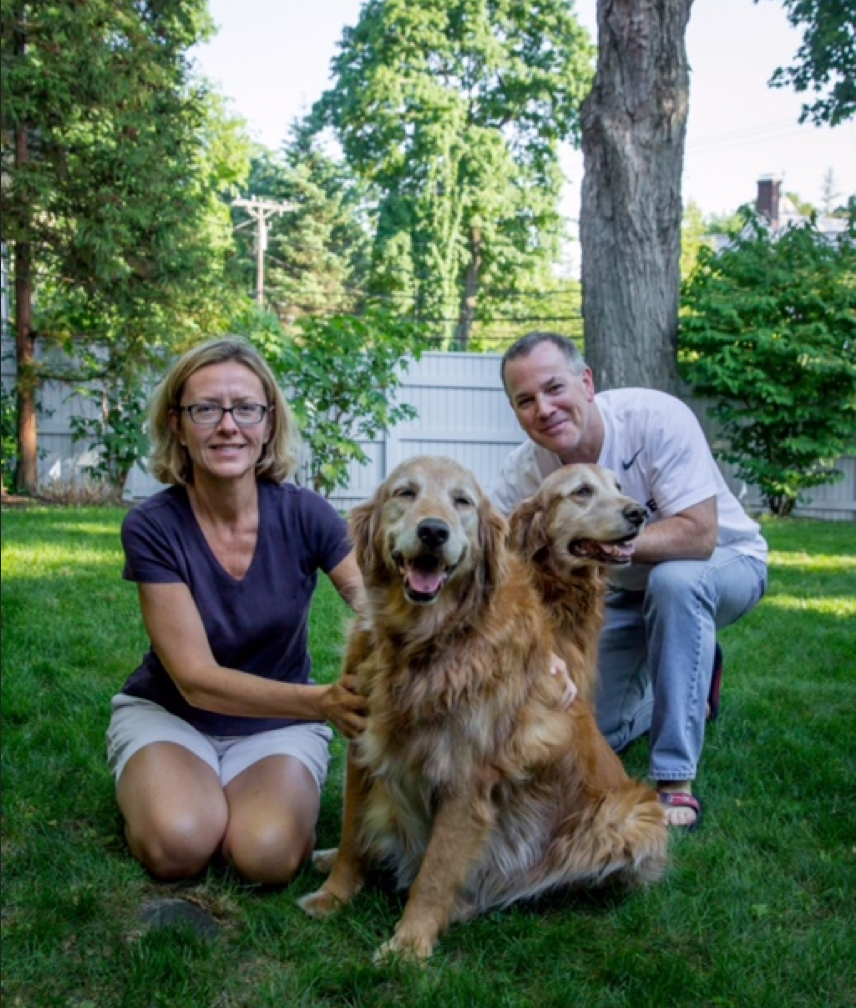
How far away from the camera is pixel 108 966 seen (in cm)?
237

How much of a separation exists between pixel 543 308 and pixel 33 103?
2510 cm

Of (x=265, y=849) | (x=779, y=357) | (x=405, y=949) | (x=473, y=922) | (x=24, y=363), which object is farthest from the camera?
(x=779, y=357)

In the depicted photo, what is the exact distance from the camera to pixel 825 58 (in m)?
15.8

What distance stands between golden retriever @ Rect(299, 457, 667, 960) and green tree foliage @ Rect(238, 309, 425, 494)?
25.1ft

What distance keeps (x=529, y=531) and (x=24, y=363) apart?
34.0ft

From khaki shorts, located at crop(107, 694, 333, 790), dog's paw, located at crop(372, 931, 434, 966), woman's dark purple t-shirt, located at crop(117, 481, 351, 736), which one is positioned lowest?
dog's paw, located at crop(372, 931, 434, 966)

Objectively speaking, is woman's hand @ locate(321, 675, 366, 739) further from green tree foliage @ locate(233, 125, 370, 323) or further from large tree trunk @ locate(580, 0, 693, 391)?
green tree foliage @ locate(233, 125, 370, 323)

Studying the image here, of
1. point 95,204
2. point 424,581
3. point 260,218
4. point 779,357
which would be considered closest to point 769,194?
point 260,218

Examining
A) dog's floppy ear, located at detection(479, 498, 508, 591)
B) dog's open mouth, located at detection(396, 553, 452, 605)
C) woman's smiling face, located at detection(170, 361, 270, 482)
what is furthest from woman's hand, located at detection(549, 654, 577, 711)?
woman's smiling face, located at detection(170, 361, 270, 482)

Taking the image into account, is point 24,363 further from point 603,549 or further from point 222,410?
point 603,549

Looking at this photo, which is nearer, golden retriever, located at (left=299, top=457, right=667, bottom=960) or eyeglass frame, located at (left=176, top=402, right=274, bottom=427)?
golden retriever, located at (left=299, top=457, right=667, bottom=960)

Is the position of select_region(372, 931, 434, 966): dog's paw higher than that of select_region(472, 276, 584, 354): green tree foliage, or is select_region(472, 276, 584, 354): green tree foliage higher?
select_region(472, 276, 584, 354): green tree foliage

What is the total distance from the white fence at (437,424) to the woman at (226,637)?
964 centimetres

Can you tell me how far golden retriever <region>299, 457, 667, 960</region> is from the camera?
8.57 feet
